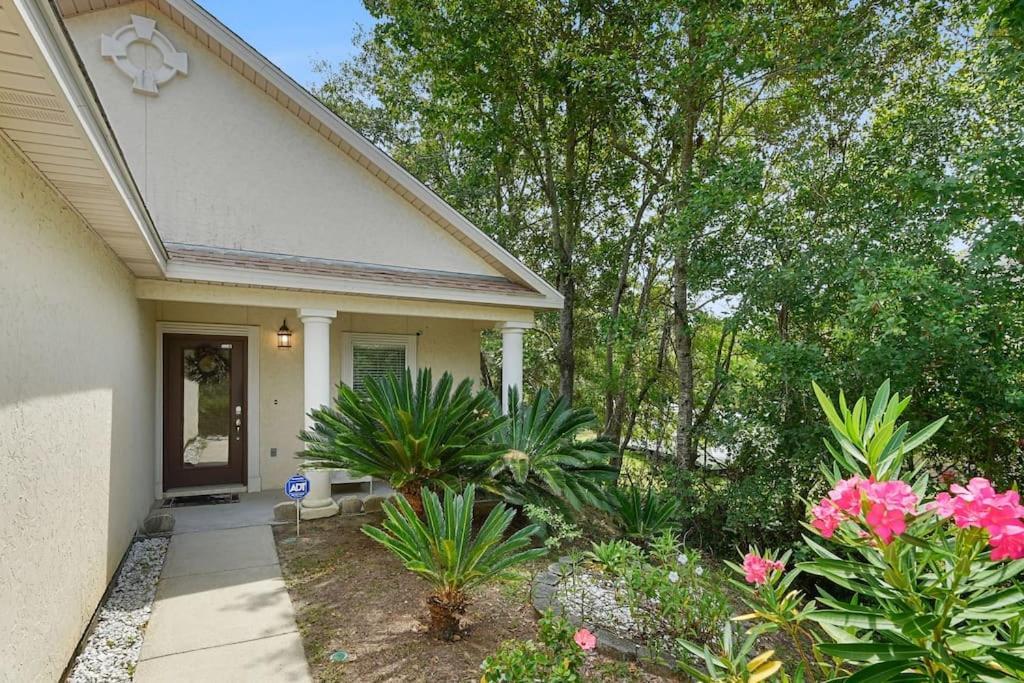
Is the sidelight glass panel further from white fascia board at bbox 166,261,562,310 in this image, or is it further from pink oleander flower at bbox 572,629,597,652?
pink oleander flower at bbox 572,629,597,652

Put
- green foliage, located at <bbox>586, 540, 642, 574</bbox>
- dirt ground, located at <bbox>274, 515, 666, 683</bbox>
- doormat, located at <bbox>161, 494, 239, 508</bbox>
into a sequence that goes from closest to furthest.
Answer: dirt ground, located at <bbox>274, 515, 666, 683</bbox> → green foliage, located at <bbox>586, 540, 642, 574</bbox> → doormat, located at <bbox>161, 494, 239, 508</bbox>

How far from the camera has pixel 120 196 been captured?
347cm

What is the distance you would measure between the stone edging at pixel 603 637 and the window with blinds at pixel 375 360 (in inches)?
202

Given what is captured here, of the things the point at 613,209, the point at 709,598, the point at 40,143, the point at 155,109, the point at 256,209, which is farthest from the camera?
the point at 613,209

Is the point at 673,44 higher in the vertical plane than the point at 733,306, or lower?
higher

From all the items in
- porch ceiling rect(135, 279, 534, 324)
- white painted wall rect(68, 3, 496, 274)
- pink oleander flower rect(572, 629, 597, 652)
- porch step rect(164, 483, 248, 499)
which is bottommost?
porch step rect(164, 483, 248, 499)

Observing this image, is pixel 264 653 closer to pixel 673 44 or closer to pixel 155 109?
pixel 155 109

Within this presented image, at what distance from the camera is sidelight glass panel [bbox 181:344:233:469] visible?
7.87 meters

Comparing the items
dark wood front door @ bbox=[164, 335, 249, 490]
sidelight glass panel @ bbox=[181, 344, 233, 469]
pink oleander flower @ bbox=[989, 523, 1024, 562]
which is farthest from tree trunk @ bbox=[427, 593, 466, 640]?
sidelight glass panel @ bbox=[181, 344, 233, 469]

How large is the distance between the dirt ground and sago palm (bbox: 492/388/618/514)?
2.70 feet

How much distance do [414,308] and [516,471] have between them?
300cm

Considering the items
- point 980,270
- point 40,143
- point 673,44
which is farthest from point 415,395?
point 673,44

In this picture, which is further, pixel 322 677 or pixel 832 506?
pixel 322 677

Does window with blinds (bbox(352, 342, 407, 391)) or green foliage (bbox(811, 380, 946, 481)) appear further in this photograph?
window with blinds (bbox(352, 342, 407, 391))
